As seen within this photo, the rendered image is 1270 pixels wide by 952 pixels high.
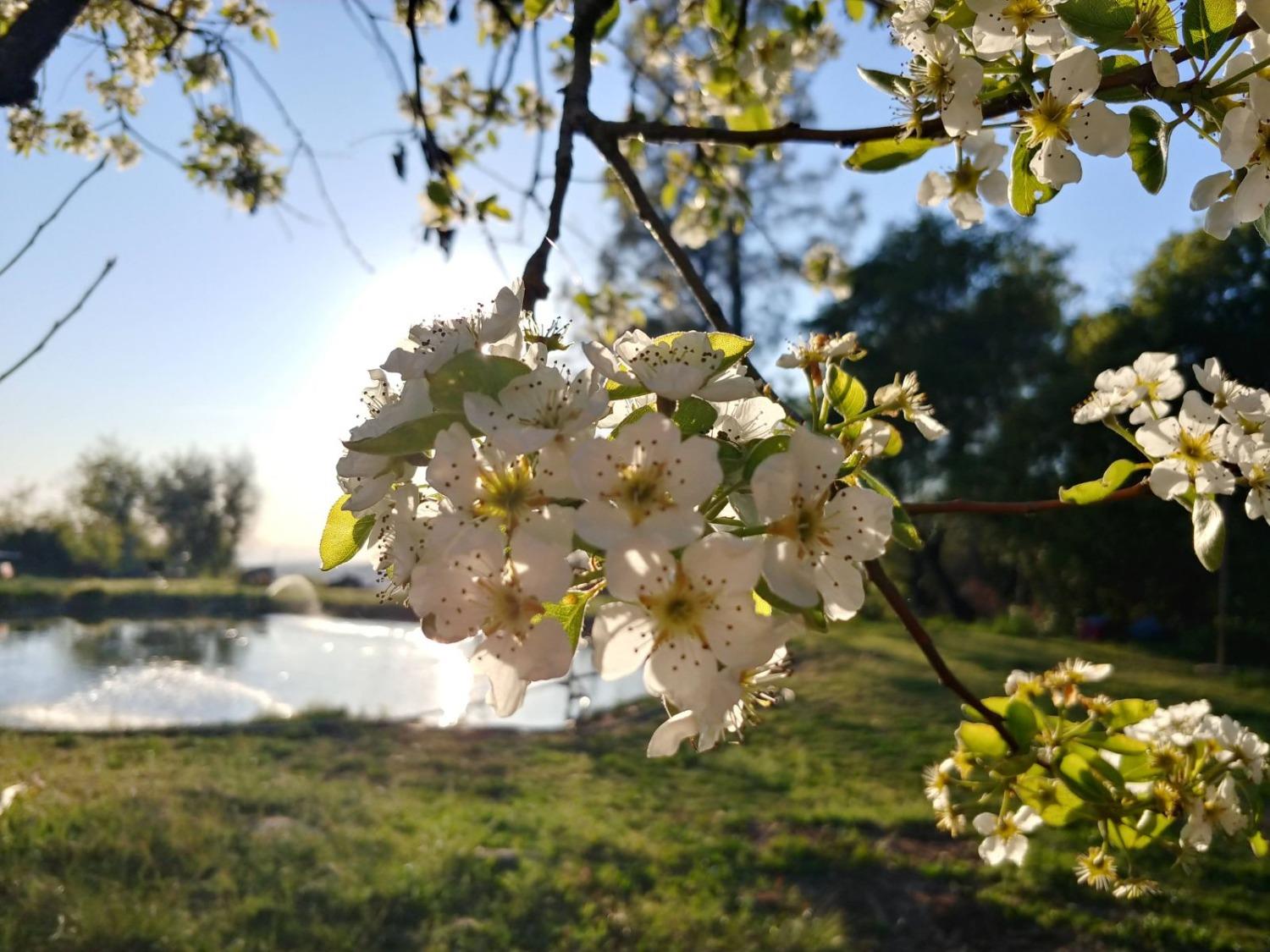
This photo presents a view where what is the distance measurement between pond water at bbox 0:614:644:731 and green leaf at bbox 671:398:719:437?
3.82 meters

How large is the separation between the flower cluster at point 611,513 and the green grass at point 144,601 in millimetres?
11982

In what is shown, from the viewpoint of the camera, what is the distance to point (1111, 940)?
287 centimetres

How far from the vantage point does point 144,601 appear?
540 inches

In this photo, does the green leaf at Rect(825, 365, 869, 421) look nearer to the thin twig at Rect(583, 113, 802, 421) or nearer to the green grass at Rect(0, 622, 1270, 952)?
the thin twig at Rect(583, 113, 802, 421)

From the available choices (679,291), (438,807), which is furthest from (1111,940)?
(679,291)

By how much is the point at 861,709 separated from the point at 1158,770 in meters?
5.23

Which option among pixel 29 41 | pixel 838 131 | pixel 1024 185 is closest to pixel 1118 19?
pixel 1024 185

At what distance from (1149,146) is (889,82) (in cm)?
28

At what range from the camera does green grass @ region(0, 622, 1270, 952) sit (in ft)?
9.39

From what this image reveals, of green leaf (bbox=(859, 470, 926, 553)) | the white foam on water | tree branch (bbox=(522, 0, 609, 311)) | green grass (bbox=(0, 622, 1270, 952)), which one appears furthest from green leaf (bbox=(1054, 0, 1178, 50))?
the white foam on water

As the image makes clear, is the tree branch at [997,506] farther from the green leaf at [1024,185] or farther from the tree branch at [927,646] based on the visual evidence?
the green leaf at [1024,185]

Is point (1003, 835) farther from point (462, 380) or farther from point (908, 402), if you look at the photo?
point (462, 380)

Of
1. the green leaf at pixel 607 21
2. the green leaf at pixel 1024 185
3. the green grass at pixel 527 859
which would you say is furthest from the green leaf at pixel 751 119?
the green grass at pixel 527 859

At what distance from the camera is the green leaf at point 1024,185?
907 millimetres
